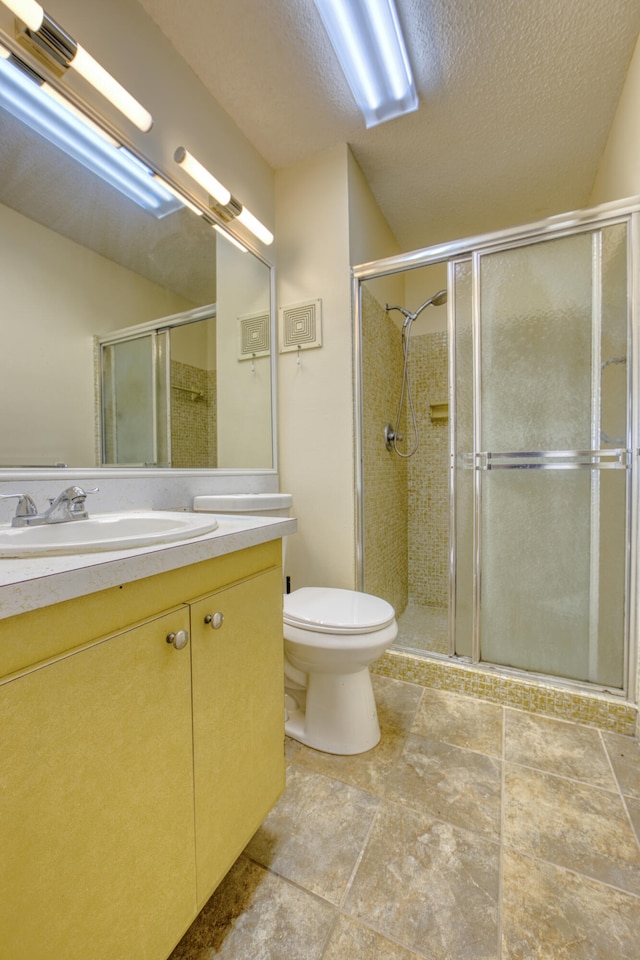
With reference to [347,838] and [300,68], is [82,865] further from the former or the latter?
[300,68]

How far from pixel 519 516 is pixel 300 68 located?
6.29 feet

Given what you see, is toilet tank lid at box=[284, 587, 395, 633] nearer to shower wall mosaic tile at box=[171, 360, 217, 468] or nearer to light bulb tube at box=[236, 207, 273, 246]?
shower wall mosaic tile at box=[171, 360, 217, 468]

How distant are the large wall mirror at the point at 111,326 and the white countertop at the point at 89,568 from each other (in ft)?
2.04

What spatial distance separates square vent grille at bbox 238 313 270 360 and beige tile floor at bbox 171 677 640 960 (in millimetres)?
1616

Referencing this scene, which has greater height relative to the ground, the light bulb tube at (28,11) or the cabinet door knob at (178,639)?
the light bulb tube at (28,11)

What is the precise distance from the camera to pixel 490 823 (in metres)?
1.02

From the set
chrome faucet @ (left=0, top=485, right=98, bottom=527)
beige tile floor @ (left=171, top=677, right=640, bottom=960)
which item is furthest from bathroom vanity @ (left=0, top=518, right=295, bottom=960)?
chrome faucet @ (left=0, top=485, right=98, bottom=527)

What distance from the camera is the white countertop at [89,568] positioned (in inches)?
17.4

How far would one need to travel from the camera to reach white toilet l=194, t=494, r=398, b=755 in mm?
1225

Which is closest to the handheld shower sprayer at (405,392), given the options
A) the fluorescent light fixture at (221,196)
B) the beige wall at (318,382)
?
the beige wall at (318,382)

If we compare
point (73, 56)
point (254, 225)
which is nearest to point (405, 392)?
point (254, 225)

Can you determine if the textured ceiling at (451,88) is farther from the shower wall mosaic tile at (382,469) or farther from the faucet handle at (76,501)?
the faucet handle at (76,501)

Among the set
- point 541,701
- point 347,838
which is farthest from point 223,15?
point 541,701

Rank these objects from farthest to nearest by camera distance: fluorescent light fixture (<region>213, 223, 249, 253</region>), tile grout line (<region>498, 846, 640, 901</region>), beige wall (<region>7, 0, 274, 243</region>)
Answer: fluorescent light fixture (<region>213, 223, 249, 253</region>) → beige wall (<region>7, 0, 274, 243</region>) → tile grout line (<region>498, 846, 640, 901</region>)
